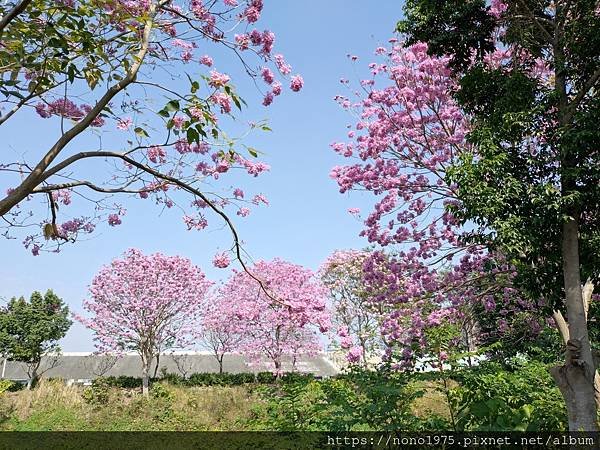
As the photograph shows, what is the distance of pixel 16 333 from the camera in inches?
1156

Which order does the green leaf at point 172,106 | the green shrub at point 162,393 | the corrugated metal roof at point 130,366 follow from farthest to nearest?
the corrugated metal roof at point 130,366 < the green shrub at point 162,393 < the green leaf at point 172,106

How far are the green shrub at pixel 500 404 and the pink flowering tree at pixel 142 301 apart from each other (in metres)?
18.3

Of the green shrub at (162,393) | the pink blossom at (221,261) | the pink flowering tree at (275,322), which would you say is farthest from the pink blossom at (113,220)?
the pink flowering tree at (275,322)

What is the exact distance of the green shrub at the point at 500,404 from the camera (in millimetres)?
5668

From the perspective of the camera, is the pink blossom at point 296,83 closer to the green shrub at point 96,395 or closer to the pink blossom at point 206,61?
the pink blossom at point 206,61

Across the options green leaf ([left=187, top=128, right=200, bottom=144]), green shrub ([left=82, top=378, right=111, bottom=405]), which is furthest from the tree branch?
green shrub ([left=82, top=378, right=111, bottom=405])

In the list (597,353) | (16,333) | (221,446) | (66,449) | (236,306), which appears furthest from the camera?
(16,333)

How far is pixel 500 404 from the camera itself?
5684 mm

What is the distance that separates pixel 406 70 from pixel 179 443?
9.85 m

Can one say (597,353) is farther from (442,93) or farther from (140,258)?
(140,258)

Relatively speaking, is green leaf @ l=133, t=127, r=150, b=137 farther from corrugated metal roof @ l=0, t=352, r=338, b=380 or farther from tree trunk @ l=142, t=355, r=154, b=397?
corrugated metal roof @ l=0, t=352, r=338, b=380

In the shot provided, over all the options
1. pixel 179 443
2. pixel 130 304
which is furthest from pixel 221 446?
pixel 130 304

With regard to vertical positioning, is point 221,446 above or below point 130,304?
below

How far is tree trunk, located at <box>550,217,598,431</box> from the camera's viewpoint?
6320 mm
